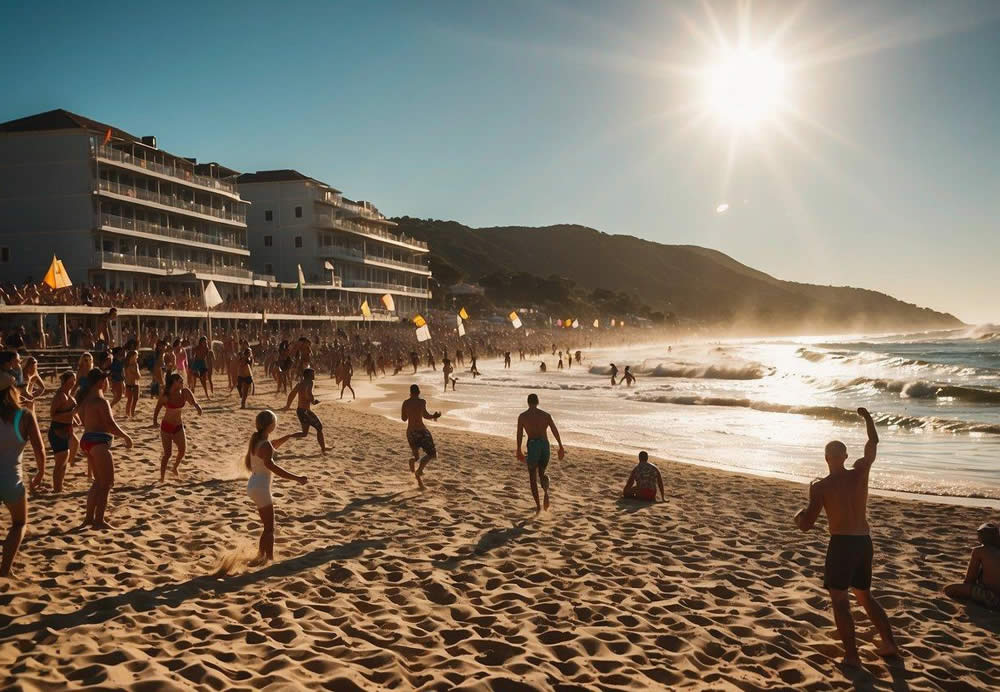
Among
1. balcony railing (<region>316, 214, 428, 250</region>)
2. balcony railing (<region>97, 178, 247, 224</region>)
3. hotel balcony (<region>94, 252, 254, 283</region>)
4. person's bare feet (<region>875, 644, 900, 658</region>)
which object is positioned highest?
balcony railing (<region>316, 214, 428, 250</region>)

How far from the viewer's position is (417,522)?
8523 millimetres

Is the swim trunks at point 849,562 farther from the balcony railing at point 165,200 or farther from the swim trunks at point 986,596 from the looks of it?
the balcony railing at point 165,200

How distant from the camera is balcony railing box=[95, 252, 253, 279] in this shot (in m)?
37.9

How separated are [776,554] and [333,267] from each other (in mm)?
55192

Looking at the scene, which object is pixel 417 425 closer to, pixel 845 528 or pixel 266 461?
pixel 266 461

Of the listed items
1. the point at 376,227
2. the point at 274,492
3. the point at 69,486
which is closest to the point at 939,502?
the point at 274,492

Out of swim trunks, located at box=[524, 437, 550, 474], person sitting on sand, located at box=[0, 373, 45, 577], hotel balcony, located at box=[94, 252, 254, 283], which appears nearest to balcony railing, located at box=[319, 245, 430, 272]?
hotel balcony, located at box=[94, 252, 254, 283]

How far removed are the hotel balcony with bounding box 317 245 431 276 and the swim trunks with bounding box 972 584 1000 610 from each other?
56.2 meters

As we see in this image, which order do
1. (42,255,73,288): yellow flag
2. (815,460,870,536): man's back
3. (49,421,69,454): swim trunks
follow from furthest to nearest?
(42,255,73,288): yellow flag → (49,421,69,454): swim trunks → (815,460,870,536): man's back

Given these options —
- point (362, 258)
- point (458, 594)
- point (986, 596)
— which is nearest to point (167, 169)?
point (362, 258)

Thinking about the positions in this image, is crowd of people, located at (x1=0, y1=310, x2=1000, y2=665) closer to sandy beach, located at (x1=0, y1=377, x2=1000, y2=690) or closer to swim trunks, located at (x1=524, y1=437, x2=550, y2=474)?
swim trunks, located at (x1=524, y1=437, x2=550, y2=474)

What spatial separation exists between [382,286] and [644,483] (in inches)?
2230

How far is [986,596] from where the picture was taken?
20.3 ft

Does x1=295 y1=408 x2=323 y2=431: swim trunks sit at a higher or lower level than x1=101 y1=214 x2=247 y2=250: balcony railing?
lower
